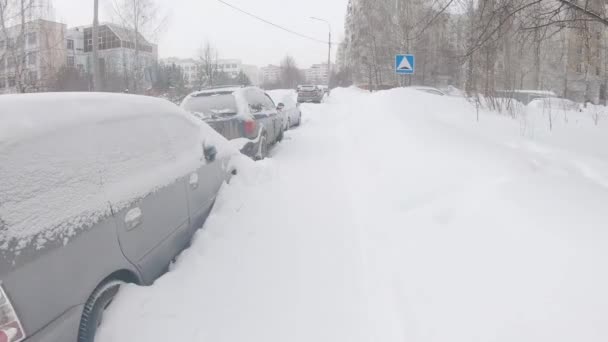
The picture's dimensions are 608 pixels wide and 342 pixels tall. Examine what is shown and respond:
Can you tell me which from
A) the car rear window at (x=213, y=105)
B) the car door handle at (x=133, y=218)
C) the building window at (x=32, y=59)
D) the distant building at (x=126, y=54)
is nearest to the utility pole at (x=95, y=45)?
the distant building at (x=126, y=54)

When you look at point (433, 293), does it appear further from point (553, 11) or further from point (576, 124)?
point (576, 124)

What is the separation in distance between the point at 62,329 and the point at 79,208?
57 centimetres

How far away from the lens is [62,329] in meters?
1.76

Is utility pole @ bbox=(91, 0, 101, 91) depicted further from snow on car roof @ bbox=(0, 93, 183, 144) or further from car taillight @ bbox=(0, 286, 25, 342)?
car taillight @ bbox=(0, 286, 25, 342)

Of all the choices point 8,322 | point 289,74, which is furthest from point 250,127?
point 289,74

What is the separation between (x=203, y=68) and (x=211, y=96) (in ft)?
138

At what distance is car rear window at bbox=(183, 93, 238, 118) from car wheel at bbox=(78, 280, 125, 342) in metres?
5.07

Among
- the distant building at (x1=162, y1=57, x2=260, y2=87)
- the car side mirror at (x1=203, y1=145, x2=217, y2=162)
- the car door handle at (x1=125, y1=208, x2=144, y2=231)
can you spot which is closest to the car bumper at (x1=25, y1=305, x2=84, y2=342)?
the car door handle at (x1=125, y1=208, x2=144, y2=231)

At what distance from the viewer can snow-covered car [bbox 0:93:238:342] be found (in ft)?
5.26

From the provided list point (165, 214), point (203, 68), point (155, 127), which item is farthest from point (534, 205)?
point (203, 68)

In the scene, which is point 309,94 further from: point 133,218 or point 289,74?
point 289,74

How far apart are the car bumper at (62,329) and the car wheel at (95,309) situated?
0.05 meters

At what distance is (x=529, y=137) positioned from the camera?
253 inches

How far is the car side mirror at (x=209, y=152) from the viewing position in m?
3.82
